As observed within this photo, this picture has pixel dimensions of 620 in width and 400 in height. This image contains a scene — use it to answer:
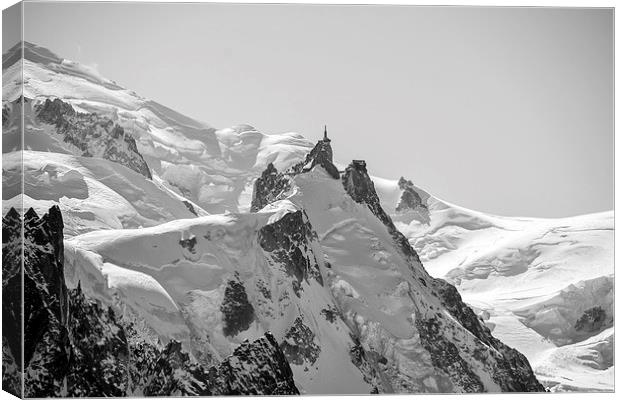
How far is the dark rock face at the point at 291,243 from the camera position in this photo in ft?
358

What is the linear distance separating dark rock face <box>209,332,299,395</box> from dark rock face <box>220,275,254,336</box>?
750 cm

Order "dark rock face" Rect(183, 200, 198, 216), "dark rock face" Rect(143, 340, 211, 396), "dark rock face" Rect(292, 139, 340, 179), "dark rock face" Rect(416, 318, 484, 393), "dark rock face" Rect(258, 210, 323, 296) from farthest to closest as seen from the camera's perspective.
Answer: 1. "dark rock face" Rect(183, 200, 198, 216)
2. "dark rock face" Rect(292, 139, 340, 179)
3. "dark rock face" Rect(416, 318, 484, 393)
4. "dark rock face" Rect(258, 210, 323, 296)
5. "dark rock face" Rect(143, 340, 211, 396)

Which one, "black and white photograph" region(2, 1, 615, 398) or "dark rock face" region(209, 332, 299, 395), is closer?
"black and white photograph" region(2, 1, 615, 398)

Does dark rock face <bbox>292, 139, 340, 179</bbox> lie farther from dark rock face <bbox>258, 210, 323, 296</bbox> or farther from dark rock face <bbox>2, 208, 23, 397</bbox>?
dark rock face <bbox>2, 208, 23, 397</bbox>

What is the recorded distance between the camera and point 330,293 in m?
119

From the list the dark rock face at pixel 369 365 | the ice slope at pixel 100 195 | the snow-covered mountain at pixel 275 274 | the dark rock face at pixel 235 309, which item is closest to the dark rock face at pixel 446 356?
the snow-covered mountain at pixel 275 274

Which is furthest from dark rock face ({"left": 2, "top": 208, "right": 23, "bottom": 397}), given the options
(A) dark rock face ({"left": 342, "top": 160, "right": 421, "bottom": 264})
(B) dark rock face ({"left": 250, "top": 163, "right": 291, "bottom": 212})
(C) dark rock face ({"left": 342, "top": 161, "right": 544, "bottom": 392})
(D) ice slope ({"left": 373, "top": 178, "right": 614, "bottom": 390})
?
(D) ice slope ({"left": 373, "top": 178, "right": 614, "bottom": 390})

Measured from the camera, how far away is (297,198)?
404 feet

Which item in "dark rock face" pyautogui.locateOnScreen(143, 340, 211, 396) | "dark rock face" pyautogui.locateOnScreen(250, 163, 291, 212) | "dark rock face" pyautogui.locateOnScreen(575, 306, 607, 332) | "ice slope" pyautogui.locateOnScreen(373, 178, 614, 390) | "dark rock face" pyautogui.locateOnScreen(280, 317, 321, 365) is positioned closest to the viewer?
"dark rock face" pyautogui.locateOnScreen(143, 340, 211, 396)

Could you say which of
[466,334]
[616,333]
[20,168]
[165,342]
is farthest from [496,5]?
[466,334]

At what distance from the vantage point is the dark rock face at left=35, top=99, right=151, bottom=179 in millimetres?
153875

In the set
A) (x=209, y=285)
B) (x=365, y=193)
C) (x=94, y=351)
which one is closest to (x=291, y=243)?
(x=209, y=285)

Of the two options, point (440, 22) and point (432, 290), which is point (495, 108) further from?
point (432, 290)

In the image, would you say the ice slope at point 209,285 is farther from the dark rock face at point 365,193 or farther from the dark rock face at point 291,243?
the dark rock face at point 365,193
